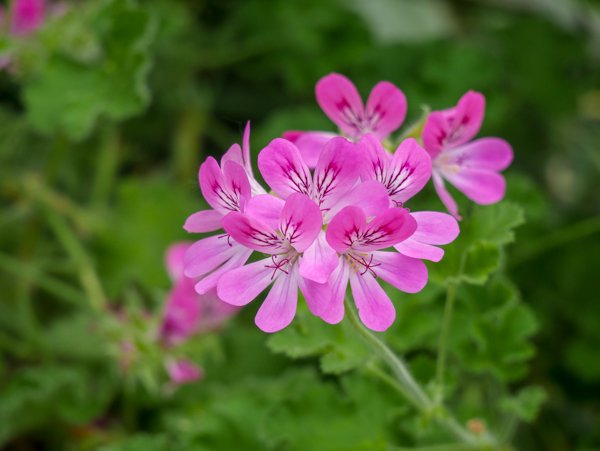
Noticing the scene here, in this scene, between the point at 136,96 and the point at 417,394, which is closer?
the point at 417,394

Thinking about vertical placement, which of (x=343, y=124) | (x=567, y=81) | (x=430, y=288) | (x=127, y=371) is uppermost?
(x=567, y=81)

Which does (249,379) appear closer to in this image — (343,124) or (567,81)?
(343,124)

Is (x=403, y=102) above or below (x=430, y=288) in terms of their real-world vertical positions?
above

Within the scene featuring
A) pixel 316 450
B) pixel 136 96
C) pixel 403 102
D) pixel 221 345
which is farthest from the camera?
pixel 221 345

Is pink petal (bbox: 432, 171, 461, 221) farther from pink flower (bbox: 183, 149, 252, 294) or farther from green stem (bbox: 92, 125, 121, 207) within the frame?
green stem (bbox: 92, 125, 121, 207)

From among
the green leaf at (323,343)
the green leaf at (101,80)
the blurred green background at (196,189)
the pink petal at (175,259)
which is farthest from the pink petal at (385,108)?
the pink petal at (175,259)

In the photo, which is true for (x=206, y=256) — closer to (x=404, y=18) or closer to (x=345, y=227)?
(x=345, y=227)

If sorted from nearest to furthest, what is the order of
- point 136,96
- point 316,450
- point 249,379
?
point 316,450 < point 136,96 < point 249,379

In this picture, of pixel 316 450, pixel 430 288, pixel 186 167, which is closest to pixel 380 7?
pixel 186 167
